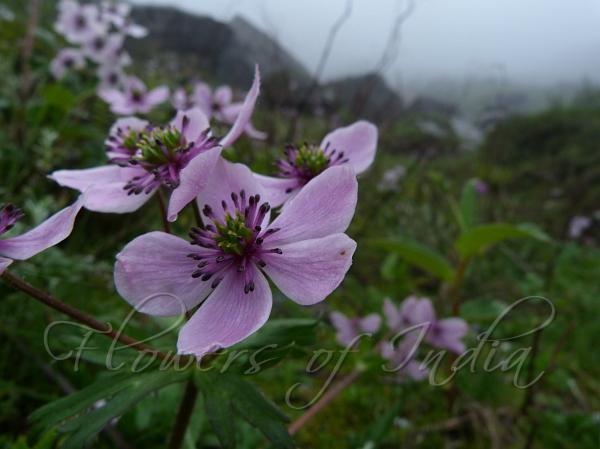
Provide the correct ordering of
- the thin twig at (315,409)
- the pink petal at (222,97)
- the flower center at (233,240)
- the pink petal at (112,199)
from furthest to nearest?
the pink petal at (222,97) → the thin twig at (315,409) → the pink petal at (112,199) → the flower center at (233,240)

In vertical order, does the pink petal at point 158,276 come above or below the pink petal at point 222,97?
above

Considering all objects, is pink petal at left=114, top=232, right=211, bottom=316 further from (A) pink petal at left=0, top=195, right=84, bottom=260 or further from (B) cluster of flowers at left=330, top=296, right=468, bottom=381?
(B) cluster of flowers at left=330, top=296, right=468, bottom=381

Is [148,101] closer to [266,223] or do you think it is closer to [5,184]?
[5,184]

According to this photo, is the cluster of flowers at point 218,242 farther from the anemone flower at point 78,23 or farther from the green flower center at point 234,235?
the anemone flower at point 78,23

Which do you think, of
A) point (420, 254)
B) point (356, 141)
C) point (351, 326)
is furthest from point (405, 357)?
point (356, 141)

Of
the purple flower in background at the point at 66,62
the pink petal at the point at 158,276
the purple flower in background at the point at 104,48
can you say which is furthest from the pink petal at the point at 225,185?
the purple flower in background at the point at 66,62

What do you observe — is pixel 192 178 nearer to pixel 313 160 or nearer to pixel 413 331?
pixel 313 160
